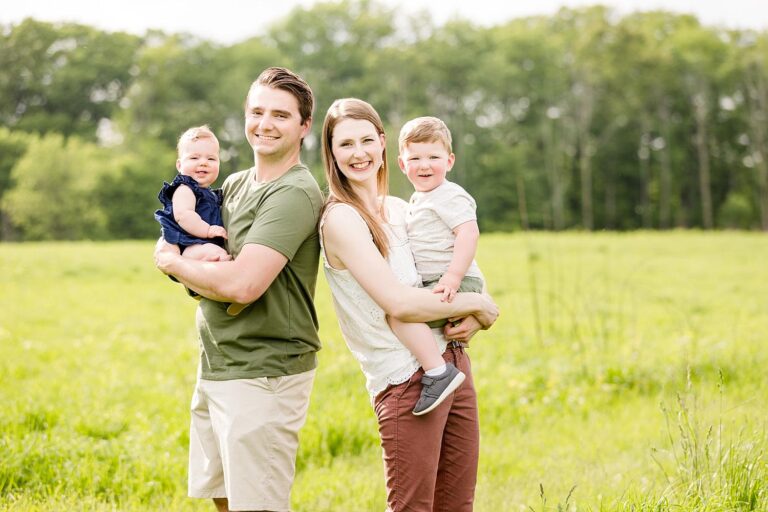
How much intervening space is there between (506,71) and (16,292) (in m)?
42.6

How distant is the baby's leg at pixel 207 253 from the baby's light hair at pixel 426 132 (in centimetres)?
88

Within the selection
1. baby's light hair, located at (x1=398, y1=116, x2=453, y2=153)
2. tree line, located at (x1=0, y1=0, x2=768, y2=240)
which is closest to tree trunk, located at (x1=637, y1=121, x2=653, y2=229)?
tree line, located at (x1=0, y1=0, x2=768, y2=240)

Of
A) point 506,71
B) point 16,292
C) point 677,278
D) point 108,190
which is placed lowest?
point 677,278

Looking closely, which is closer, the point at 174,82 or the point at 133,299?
the point at 133,299

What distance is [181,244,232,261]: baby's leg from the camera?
3.05 metres

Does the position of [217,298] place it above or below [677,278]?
above

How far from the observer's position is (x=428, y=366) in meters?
2.99

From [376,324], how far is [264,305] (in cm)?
45

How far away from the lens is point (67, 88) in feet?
179

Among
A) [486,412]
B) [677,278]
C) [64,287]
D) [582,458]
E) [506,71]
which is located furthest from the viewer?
[506,71]

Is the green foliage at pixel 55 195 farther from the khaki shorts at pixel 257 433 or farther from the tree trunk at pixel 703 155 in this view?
the khaki shorts at pixel 257 433

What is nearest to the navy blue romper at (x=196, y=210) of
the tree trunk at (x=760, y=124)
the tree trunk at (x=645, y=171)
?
the tree trunk at (x=760, y=124)

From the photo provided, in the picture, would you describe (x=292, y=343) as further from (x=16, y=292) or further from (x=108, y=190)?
(x=108, y=190)

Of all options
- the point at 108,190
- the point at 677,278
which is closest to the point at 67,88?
the point at 108,190
